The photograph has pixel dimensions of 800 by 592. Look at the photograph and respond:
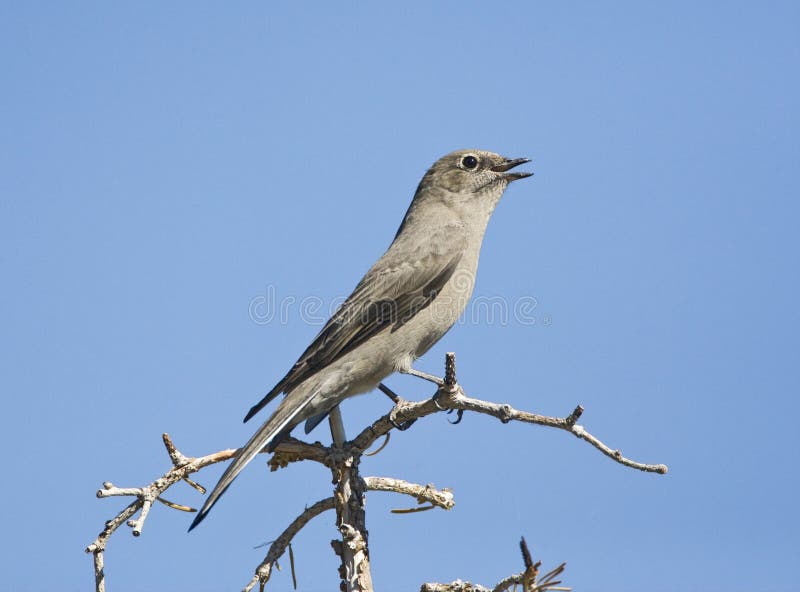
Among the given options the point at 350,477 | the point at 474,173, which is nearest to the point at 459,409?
the point at 350,477

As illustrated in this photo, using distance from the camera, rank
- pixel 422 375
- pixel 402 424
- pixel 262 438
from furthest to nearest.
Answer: pixel 422 375
pixel 402 424
pixel 262 438

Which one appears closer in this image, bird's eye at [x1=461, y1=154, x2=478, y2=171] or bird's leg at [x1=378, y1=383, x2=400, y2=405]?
bird's leg at [x1=378, y1=383, x2=400, y2=405]

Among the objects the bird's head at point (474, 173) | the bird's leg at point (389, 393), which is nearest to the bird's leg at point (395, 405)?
the bird's leg at point (389, 393)

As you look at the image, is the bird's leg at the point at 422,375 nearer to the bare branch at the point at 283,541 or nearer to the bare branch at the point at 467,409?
the bare branch at the point at 467,409

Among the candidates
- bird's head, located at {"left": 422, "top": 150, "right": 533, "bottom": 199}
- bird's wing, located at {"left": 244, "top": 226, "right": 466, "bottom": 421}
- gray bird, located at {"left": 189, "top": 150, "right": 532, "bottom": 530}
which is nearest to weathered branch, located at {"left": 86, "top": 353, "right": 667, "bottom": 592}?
gray bird, located at {"left": 189, "top": 150, "right": 532, "bottom": 530}

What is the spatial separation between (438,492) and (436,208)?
14.1 feet

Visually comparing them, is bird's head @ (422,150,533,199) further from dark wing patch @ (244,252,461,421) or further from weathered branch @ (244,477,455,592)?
weathered branch @ (244,477,455,592)

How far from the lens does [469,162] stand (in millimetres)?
9328

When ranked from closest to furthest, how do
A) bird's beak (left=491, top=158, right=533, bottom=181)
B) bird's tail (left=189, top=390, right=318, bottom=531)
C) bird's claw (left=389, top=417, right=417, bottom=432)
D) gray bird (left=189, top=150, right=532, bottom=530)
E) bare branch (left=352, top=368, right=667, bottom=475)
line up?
1. bare branch (left=352, top=368, right=667, bottom=475)
2. bird's tail (left=189, top=390, right=318, bottom=531)
3. bird's claw (left=389, top=417, right=417, bottom=432)
4. gray bird (left=189, top=150, right=532, bottom=530)
5. bird's beak (left=491, top=158, right=533, bottom=181)

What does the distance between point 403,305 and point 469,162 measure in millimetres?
2347

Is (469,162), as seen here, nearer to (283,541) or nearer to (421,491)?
(421,491)

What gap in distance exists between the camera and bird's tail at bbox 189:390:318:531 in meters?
5.60

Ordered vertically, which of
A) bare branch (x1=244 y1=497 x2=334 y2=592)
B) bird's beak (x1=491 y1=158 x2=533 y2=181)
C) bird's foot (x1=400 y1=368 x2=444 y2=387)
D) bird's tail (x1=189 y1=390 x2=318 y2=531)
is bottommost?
bare branch (x1=244 y1=497 x2=334 y2=592)

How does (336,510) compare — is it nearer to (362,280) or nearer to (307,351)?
(307,351)
